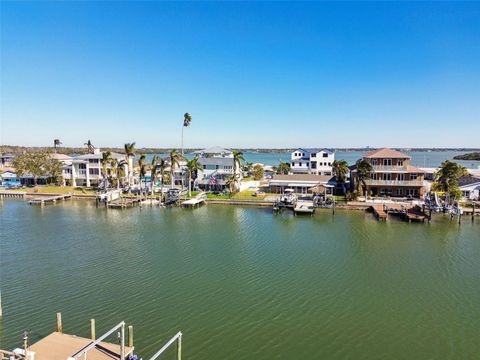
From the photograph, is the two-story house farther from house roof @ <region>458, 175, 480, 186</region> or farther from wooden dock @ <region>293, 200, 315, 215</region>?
house roof @ <region>458, 175, 480, 186</region>

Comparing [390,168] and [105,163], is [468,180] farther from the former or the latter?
[105,163]

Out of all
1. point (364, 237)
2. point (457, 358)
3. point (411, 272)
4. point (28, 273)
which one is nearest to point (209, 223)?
point (364, 237)

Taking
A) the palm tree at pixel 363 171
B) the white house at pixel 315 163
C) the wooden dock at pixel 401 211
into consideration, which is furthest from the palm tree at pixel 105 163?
the wooden dock at pixel 401 211

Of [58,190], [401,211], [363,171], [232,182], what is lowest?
[401,211]

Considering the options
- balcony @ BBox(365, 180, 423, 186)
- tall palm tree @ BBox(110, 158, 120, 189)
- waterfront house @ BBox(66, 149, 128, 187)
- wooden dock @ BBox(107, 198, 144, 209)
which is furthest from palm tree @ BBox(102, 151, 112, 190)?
balcony @ BBox(365, 180, 423, 186)

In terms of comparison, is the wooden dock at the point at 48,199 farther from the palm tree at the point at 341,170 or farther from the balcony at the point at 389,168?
the balcony at the point at 389,168

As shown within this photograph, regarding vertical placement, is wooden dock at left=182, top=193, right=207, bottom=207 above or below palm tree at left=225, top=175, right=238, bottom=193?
below

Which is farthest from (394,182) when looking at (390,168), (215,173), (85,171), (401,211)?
(85,171)
